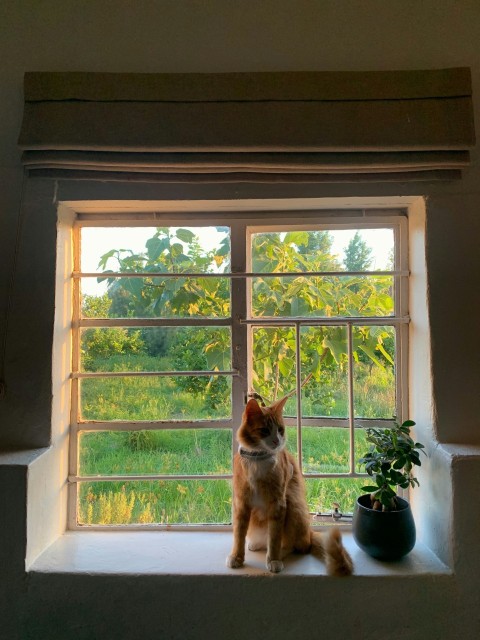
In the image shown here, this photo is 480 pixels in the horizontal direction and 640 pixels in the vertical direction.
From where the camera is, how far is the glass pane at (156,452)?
127 cm

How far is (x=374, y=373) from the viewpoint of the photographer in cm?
127

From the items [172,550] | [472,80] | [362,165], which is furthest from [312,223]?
[172,550]

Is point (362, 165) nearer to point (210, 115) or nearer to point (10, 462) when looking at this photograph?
point (210, 115)

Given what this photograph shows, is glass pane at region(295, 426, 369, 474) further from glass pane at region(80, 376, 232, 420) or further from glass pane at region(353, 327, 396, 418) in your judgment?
glass pane at region(80, 376, 232, 420)

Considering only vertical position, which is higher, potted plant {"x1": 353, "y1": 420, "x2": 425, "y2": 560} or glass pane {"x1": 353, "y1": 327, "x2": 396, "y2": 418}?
glass pane {"x1": 353, "y1": 327, "x2": 396, "y2": 418}

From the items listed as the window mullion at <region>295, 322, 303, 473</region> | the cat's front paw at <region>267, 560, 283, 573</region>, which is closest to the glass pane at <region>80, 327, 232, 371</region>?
the window mullion at <region>295, 322, 303, 473</region>

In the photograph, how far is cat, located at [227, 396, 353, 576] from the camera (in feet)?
3.27

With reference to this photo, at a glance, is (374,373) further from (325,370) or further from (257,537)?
(257,537)

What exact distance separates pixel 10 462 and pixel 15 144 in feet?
2.90

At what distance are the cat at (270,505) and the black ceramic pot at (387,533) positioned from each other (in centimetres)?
7

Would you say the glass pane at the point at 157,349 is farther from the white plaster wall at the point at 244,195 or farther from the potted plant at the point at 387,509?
the potted plant at the point at 387,509

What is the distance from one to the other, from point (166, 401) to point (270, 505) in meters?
0.46

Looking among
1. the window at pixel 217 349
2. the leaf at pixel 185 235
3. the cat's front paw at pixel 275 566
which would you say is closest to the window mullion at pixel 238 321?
the window at pixel 217 349

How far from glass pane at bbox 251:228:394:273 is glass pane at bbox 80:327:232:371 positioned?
11.0 inches
